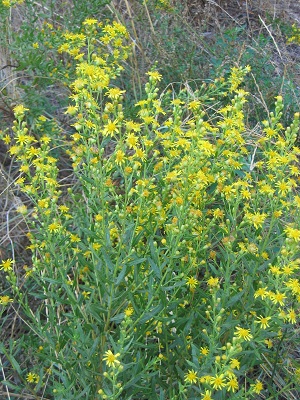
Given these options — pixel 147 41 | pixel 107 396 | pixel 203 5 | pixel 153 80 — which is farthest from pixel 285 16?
pixel 107 396

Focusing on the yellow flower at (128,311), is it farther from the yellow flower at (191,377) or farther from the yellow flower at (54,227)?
the yellow flower at (54,227)

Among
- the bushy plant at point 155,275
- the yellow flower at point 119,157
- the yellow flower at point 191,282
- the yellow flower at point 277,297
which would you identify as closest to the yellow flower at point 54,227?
the bushy plant at point 155,275

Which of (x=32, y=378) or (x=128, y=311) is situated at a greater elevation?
(x=128, y=311)

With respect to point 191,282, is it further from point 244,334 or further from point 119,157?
point 119,157

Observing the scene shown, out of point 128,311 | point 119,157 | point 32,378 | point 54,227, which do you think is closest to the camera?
point 128,311

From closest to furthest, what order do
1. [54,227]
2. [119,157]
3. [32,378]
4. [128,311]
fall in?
1. [128,311]
2. [119,157]
3. [54,227]
4. [32,378]

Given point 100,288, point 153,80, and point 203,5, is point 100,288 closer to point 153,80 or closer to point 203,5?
point 153,80

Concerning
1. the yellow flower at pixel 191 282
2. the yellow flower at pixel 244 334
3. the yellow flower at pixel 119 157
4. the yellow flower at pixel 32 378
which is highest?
the yellow flower at pixel 119 157

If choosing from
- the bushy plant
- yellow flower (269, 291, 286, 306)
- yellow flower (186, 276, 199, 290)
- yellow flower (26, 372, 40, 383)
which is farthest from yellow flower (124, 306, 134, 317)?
yellow flower (26, 372, 40, 383)

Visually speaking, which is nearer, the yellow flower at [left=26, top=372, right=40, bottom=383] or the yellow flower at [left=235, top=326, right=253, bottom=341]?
the yellow flower at [left=235, top=326, right=253, bottom=341]

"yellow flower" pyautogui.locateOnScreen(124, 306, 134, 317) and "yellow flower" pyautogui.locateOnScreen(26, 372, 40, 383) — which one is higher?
"yellow flower" pyautogui.locateOnScreen(124, 306, 134, 317)

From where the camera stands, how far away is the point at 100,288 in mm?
2129

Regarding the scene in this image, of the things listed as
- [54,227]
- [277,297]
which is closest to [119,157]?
[54,227]

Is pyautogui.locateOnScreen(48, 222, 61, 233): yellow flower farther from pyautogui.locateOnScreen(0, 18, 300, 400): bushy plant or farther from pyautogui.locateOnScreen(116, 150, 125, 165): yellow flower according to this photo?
pyautogui.locateOnScreen(116, 150, 125, 165): yellow flower
